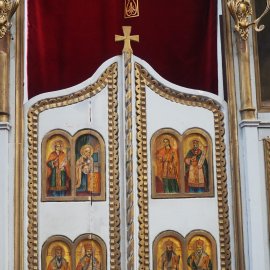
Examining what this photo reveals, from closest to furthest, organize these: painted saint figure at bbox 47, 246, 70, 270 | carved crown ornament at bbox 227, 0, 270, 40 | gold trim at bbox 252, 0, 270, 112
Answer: painted saint figure at bbox 47, 246, 70, 270 < carved crown ornament at bbox 227, 0, 270, 40 < gold trim at bbox 252, 0, 270, 112

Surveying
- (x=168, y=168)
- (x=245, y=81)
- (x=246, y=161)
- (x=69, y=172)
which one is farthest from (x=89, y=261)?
(x=245, y=81)

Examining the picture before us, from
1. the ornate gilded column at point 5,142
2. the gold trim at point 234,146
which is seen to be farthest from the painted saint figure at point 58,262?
the gold trim at point 234,146

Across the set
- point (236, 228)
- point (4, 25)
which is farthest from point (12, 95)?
point (236, 228)

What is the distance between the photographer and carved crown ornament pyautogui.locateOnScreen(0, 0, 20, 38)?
17.7 ft

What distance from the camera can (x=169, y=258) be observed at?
5.45 metres

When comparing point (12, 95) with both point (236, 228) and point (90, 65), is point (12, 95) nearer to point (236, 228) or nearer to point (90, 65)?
point (90, 65)

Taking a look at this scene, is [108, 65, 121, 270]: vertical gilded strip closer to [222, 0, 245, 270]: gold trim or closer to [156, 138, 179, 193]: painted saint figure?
[156, 138, 179, 193]: painted saint figure

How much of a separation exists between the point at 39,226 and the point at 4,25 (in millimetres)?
2060

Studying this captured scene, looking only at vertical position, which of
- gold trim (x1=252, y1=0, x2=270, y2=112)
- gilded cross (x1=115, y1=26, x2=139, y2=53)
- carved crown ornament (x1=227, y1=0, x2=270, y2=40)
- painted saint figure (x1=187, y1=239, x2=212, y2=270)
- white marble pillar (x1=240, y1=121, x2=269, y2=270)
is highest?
carved crown ornament (x1=227, y1=0, x2=270, y2=40)

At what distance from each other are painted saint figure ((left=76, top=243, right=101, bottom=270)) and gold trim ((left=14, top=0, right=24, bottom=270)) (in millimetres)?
592

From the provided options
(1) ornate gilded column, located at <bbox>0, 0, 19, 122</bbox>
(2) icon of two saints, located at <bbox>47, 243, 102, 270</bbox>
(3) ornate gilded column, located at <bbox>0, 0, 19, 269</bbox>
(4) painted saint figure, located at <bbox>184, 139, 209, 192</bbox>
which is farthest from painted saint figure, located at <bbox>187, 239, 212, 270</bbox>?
(1) ornate gilded column, located at <bbox>0, 0, 19, 122</bbox>

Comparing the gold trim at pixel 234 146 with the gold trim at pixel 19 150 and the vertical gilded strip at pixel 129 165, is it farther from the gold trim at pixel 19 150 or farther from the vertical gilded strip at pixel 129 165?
the gold trim at pixel 19 150

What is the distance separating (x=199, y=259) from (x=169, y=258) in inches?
12.2

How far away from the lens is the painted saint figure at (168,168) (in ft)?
18.1
